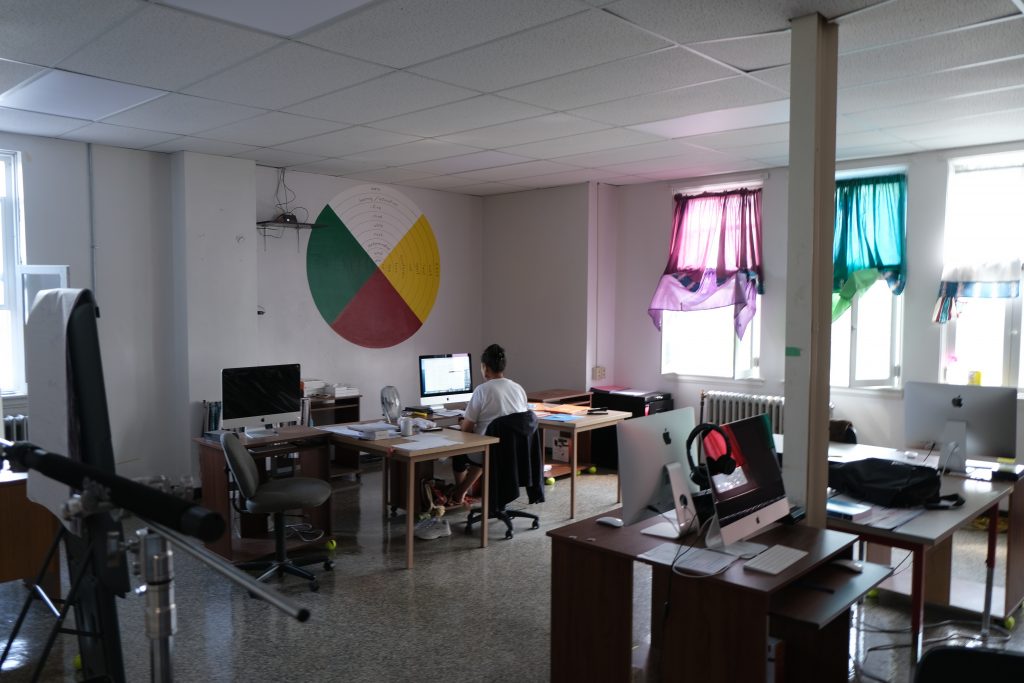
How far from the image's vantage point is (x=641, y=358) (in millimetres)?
7223

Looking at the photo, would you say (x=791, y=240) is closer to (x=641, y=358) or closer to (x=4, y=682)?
(x=4, y=682)

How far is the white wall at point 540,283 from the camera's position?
281 inches

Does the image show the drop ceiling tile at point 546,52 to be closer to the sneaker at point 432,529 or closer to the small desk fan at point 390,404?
the small desk fan at point 390,404

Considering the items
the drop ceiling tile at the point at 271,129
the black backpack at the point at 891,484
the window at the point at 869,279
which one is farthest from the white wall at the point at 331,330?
the black backpack at the point at 891,484

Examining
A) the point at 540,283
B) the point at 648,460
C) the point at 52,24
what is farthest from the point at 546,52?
the point at 540,283

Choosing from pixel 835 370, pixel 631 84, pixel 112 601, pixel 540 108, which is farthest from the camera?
pixel 835 370

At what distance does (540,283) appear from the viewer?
24.5 ft

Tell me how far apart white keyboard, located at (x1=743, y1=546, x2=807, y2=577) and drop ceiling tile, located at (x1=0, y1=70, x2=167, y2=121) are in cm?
373

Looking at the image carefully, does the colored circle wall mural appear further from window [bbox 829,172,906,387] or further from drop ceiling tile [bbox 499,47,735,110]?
window [bbox 829,172,906,387]

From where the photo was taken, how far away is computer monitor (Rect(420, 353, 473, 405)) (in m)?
5.77

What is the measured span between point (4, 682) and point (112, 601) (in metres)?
1.83

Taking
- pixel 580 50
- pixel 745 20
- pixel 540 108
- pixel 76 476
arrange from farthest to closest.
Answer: pixel 540 108, pixel 580 50, pixel 745 20, pixel 76 476

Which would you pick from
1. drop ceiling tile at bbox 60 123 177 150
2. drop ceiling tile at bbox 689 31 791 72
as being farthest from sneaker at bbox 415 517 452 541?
drop ceiling tile at bbox 689 31 791 72

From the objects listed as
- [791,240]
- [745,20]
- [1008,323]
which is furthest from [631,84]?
[1008,323]
